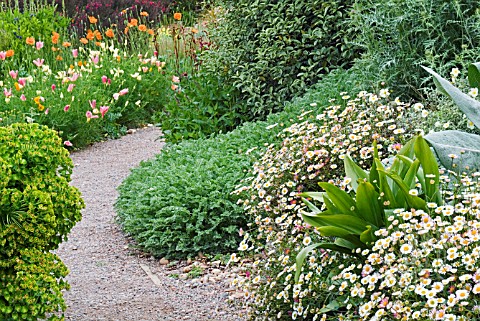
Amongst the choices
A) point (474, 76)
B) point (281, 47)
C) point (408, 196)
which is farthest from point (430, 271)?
point (281, 47)

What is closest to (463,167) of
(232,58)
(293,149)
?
(293,149)

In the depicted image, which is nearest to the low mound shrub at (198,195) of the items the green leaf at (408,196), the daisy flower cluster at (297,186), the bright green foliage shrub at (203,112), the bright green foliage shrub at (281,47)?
the daisy flower cluster at (297,186)

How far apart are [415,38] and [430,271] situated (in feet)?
8.73

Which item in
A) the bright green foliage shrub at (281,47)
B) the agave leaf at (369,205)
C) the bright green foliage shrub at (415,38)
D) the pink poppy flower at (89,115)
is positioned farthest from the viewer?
the pink poppy flower at (89,115)

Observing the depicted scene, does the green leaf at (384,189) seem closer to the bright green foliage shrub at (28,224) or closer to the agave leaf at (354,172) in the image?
the agave leaf at (354,172)

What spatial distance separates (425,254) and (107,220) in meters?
3.63

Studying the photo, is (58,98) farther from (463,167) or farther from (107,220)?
(463,167)

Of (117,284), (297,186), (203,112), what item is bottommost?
(117,284)

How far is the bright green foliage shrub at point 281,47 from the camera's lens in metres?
5.91

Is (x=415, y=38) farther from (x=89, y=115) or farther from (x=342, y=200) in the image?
(x=89, y=115)

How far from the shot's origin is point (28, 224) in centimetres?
329

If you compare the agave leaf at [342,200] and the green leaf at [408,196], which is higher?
the green leaf at [408,196]

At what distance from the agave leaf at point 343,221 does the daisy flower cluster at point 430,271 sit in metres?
0.17

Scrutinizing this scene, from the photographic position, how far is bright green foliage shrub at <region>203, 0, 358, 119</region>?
5910 millimetres
